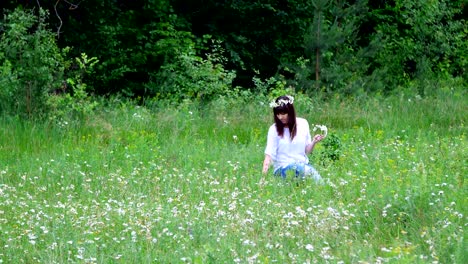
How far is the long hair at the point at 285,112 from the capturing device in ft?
35.2

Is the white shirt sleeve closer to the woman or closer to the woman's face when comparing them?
the woman

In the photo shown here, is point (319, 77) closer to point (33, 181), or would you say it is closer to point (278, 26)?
point (278, 26)

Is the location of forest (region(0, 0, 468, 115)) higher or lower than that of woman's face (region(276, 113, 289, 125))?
lower

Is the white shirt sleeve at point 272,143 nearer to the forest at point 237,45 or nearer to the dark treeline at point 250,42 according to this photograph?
the forest at point 237,45

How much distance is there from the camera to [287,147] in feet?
35.4

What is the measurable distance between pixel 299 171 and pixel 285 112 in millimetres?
894

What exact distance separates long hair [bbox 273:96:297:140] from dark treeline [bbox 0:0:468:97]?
8.11m

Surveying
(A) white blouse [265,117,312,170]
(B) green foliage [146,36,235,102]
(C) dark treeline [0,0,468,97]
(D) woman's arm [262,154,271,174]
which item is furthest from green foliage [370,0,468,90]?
(D) woman's arm [262,154,271,174]

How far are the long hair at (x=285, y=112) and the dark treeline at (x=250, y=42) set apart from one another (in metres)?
8.11

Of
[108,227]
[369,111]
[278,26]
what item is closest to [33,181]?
[108,227]

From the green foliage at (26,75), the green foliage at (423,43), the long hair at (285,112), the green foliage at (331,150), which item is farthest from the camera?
the green foliage at (423,43)

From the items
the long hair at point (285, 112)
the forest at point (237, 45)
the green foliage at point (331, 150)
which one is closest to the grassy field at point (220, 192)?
the green foliage at point (331, 150)

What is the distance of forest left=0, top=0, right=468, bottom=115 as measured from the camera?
20.0 m

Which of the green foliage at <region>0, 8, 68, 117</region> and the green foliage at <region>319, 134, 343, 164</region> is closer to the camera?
the green foliage at <region>319, 134, 343, 164</region>
